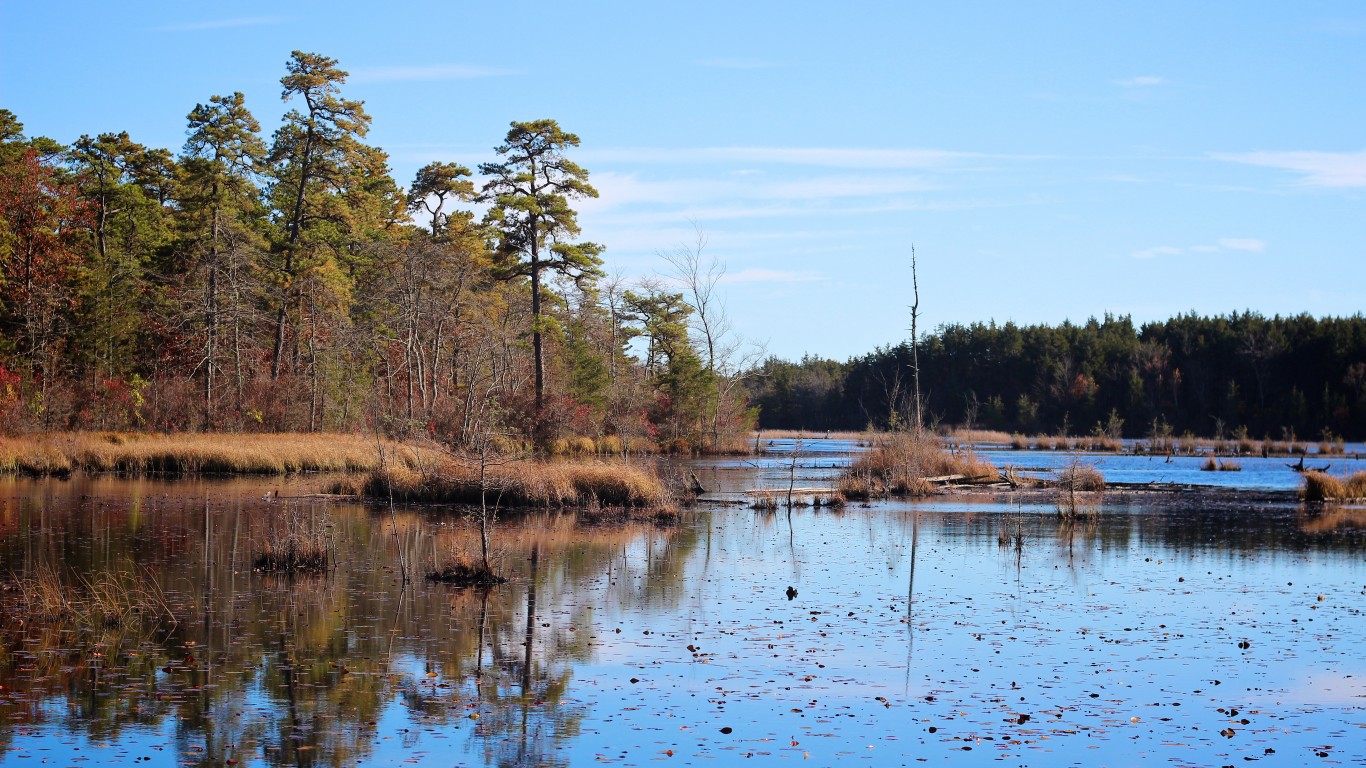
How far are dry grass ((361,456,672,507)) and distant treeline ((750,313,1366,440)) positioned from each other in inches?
1777

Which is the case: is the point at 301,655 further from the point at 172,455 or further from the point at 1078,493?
the point at 172,455

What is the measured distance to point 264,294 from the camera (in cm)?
4888

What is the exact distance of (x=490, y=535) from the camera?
22.2 metres

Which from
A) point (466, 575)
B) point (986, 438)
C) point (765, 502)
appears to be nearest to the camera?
point (466, 575)

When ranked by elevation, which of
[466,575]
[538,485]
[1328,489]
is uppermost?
[538,485]

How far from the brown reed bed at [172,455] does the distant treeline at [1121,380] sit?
38.4 m

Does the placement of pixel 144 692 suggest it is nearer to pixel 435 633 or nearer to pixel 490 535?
pixel 435 633

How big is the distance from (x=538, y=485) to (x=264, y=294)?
2593 centimetres

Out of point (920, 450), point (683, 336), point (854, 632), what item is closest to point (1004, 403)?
point (683, 336)

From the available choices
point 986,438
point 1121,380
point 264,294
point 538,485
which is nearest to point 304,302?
point 264,294

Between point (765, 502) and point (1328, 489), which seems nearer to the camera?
point (765, 502)

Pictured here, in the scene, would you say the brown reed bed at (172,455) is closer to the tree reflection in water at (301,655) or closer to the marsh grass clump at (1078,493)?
the tree reflection in water at (301,655)

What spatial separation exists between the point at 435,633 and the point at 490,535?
31.0ft

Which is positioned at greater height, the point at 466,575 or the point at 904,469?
the point at 904,469
